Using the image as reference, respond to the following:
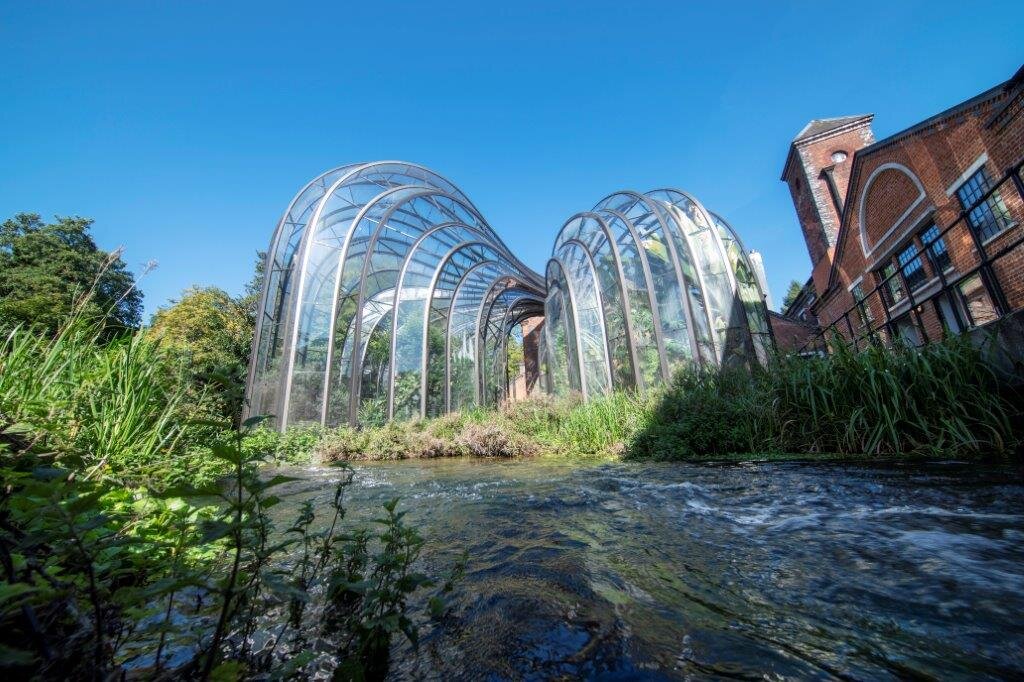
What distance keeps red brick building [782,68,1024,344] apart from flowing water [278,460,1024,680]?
3.70 meters

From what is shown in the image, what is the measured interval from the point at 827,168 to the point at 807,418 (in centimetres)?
1733

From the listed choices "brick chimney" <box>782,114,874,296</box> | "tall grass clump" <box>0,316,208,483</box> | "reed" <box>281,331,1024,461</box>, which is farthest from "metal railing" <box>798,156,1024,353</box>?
"tall grass clump" <box>0,316,208,483</box>

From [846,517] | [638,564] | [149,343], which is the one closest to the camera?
[638,564]

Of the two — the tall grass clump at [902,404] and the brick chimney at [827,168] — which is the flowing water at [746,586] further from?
the brick chimney at [827,168]

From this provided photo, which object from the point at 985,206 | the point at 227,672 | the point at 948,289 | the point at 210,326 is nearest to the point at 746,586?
the point at 227,672

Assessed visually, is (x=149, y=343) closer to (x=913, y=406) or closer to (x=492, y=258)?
(x=913, y=406)

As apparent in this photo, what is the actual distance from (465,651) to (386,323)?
40.8 feet

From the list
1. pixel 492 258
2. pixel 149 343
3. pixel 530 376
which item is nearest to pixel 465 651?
pixel 149 343

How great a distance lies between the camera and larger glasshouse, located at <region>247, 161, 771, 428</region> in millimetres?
9234

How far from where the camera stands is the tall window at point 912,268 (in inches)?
444

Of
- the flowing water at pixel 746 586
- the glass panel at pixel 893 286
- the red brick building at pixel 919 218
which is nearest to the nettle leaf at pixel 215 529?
the flowing water at pixel 746 586

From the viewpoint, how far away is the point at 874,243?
12.7m

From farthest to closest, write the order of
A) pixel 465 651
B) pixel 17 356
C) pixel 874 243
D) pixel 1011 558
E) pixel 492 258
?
1. pixel 492 258
2. pixel 874 243
3. pixel 17 356
4. pixel 1011 558
5. pixel 465 651

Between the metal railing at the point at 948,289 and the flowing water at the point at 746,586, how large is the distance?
9.15 feet
